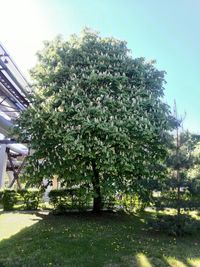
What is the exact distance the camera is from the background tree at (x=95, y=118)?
41.9 ft

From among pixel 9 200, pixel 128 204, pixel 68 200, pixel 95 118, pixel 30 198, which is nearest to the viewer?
pixel 95 118

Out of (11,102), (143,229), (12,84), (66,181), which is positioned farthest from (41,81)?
(143,229)

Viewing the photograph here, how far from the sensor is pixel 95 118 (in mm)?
12797

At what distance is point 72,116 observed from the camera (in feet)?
43.5

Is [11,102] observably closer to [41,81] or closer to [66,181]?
[41,81]

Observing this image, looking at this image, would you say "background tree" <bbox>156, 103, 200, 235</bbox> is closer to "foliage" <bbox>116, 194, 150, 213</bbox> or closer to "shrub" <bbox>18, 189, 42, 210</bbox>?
"foliage" <bbox>116, 194, 150, 213</bbox>

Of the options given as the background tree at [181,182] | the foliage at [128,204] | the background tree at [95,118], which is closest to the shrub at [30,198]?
the foliage at [128,204]

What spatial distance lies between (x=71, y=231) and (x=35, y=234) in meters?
1.26

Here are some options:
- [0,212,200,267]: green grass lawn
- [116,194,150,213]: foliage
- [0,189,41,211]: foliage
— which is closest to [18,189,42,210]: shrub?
[0,189,41,211]: foliage

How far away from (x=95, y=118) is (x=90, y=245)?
16.1ft

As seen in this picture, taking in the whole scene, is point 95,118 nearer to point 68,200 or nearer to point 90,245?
point 90,245

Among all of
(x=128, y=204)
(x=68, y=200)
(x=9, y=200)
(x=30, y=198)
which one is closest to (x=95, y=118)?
(x=68, y=200)

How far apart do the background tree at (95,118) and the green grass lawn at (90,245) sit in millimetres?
1608

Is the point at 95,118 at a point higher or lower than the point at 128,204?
higher
